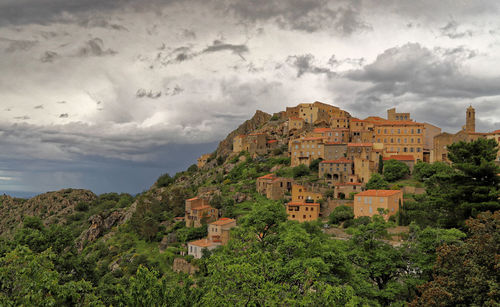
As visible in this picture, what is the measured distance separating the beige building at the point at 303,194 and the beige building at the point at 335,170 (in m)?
5.74

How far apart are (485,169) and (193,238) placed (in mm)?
44665

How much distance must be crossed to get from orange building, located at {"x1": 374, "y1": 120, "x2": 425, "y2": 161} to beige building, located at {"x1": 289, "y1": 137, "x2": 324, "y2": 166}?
1410 centimetres

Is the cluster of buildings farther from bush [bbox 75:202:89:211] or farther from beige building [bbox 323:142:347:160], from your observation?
bush [bbox 75:202:89:211]

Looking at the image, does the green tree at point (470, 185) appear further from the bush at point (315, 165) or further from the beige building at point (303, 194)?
the bush at point (315, 165)

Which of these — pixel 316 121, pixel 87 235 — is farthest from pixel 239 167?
pixel 87 235

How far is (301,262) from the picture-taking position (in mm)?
19453

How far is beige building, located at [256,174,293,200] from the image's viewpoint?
6781 cm

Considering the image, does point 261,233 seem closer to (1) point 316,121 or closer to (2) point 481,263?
(2) point 481,263

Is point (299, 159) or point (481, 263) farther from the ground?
point (299, 159)

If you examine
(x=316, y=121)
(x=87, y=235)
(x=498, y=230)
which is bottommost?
(x=87, y=235)

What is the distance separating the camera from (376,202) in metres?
52.1

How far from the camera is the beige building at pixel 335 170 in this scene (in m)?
67.4

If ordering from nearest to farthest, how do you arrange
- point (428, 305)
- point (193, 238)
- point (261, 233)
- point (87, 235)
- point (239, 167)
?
point (428, 305), point (261, 233), point (193, 238), point (87, 235), point (239, 167)

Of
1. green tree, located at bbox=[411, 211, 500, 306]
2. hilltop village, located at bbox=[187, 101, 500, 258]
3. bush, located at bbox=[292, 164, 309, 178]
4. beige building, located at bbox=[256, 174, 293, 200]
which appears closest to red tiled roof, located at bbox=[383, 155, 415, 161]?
hilltop village, located at bbox=[187, 101, 500, 258]
